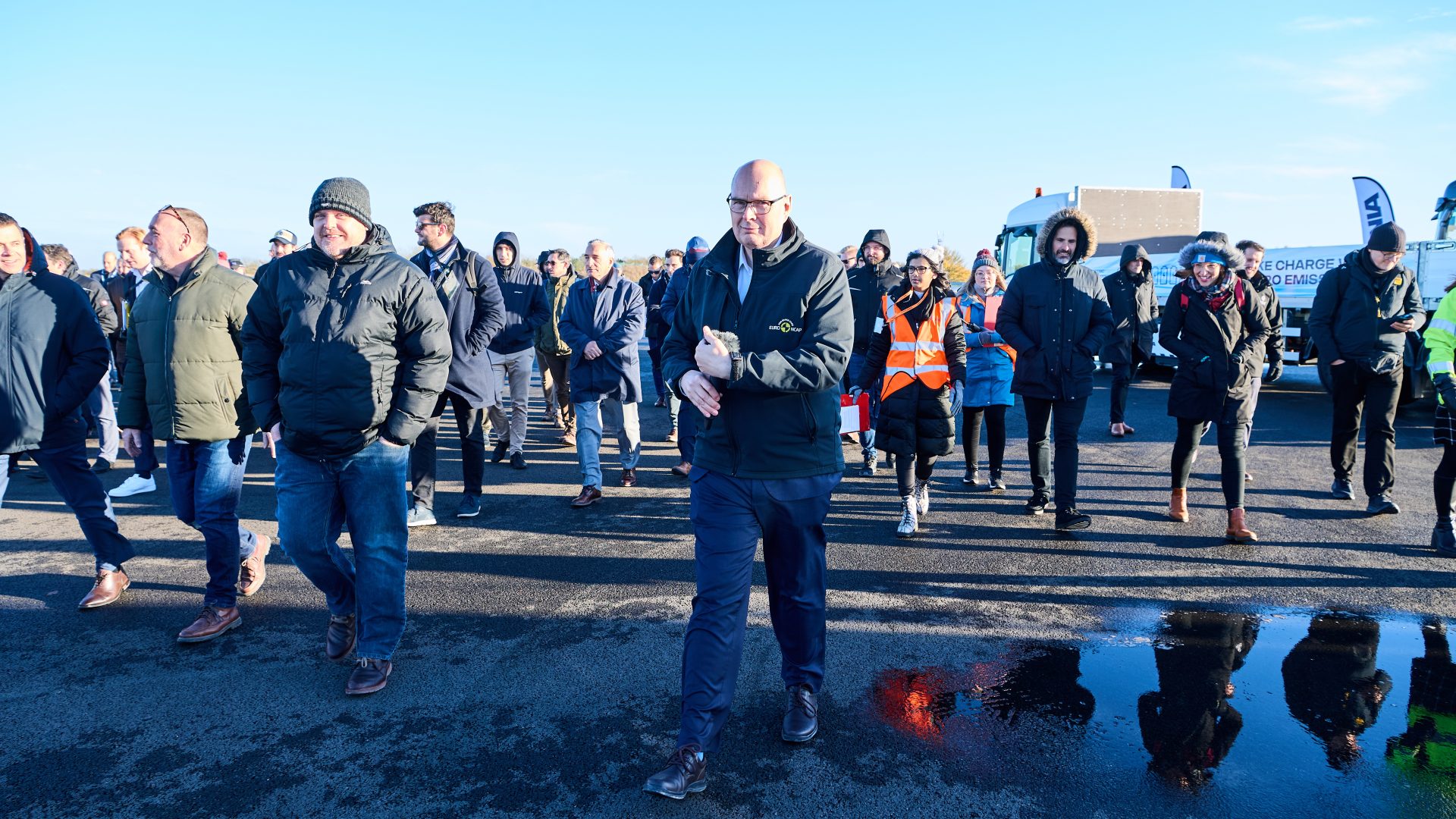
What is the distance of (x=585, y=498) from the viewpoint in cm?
696

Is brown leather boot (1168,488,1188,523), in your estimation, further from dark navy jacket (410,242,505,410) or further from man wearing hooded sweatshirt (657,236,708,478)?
dark navy jacket (410,242,505,410)

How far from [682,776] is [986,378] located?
5.13 metres

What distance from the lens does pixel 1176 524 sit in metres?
6.32

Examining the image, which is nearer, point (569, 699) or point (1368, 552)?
point (569, 699)

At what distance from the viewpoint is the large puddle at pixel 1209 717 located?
2984mm

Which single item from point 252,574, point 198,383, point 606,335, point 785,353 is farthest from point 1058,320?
point 252,574

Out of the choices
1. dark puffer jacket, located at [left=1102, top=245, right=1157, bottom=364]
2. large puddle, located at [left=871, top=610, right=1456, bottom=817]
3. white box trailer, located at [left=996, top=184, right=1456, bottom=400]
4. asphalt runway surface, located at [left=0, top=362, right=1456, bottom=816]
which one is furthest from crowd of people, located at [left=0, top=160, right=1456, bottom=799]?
white box trailer, located at [left=996, top=184, right=1456, bottom=400]

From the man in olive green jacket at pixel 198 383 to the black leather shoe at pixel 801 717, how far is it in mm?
2969

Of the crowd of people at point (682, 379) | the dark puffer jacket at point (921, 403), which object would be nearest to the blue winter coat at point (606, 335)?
the crowd of people at point (682, 379)

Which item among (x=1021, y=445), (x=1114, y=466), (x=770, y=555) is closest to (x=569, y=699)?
(x=770, y=555)

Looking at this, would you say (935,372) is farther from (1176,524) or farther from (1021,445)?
(1021,445)

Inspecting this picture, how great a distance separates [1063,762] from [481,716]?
7.36 ft

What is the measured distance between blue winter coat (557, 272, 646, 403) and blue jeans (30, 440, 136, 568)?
3.20 meters

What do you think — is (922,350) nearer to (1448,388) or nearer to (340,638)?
(1448,388)
